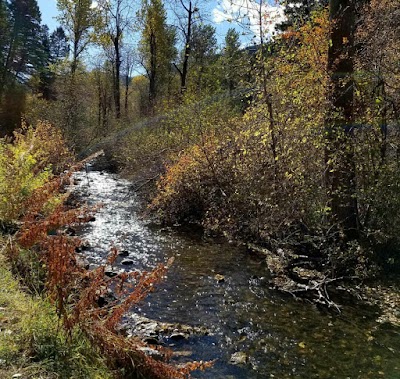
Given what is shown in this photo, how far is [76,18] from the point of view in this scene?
106ft

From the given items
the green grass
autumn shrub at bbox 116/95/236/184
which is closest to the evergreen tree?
autumn shrub at bbox 116/95/236/184

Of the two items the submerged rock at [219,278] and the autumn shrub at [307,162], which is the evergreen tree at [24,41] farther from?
the submerged rock at [219,278]

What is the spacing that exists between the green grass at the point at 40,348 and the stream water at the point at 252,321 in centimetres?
162

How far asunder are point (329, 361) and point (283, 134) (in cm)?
522

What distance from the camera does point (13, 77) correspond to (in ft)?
104

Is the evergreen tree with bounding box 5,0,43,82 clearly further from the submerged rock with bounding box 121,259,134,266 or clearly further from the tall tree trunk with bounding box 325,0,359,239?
the tall tree trunk with bounding box 325,0,359,239

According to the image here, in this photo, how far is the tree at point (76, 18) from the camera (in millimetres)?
32125

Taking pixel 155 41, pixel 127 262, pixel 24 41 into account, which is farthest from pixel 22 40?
pixel 127 262

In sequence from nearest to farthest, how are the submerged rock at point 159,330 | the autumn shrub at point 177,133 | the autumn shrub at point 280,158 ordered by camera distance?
the submerged rock at point 159,330, the autumn shrub at point 280,158, the autumn shrub at point 177,133

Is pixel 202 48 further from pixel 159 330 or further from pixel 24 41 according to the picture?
pixel 159 330

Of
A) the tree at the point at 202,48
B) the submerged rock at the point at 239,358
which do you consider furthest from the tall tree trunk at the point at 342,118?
the tree at the point at 202,48

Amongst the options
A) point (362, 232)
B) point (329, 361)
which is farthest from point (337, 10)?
point (329, 361)

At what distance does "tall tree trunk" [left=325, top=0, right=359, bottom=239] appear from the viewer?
754cm

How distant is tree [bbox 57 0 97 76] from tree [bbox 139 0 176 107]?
15.1ft
